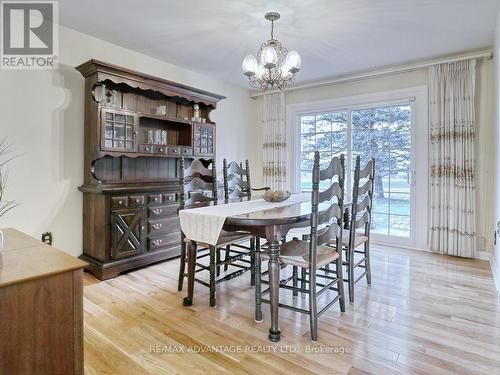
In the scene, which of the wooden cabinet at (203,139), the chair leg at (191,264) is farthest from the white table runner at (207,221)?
the wooden cabinet at (203,139)

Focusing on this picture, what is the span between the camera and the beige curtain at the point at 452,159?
363cm

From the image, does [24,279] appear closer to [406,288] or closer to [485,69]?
[406,288]

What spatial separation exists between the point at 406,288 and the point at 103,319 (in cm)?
253

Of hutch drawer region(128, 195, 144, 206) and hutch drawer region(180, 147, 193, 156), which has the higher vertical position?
hutch drawer region(180, 147, 193, 156)

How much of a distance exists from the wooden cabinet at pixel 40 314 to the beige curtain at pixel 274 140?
411cm

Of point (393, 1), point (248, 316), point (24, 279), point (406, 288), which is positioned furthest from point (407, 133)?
point (24, 279)

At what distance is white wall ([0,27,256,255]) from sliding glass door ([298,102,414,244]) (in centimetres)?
318

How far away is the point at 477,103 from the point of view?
3660 millimetres

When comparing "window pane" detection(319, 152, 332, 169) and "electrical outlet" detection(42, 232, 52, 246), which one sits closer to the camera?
"electrical outlet" detection(42, 232, 52, 246)

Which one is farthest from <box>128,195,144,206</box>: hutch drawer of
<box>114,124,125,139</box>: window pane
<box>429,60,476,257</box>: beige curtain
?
<box>429,60,476,257</box>: beige curtain

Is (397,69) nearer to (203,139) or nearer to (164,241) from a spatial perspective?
(203,139)

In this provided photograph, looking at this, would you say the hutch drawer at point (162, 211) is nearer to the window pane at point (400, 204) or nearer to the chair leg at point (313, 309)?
the chair leg at point (313, 309)

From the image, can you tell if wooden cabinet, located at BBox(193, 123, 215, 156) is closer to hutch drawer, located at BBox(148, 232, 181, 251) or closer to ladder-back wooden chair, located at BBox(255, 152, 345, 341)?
hutch drawer, located at BBox(148, 232, 181, 251)

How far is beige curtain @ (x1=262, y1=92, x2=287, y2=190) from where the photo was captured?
5156mm
